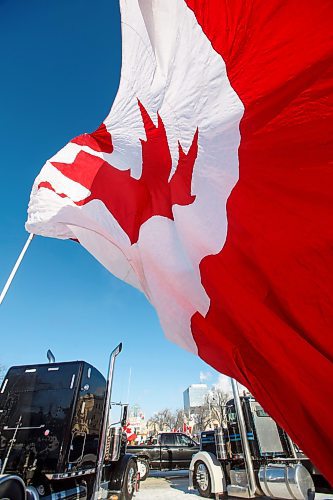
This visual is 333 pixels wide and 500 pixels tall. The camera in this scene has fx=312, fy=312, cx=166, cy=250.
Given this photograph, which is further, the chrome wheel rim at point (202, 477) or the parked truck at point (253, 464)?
the chrome wheel rim at point (202, 477)

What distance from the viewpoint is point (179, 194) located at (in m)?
1.67

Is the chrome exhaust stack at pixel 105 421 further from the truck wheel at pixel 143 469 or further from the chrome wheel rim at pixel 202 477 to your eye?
the truck wheel at pixel 143 469

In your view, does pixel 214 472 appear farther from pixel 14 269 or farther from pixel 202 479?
pixel 14 269

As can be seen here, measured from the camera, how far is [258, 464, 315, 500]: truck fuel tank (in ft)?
18.0

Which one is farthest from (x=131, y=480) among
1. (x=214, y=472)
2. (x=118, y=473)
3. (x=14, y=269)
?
(x=14, y=269)

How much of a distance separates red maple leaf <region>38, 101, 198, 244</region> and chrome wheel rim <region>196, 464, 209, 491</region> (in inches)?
300

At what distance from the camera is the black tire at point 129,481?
6.56 metres

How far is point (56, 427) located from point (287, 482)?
13.7 ft

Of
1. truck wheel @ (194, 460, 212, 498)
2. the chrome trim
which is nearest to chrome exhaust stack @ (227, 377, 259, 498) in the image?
truck wheel @ (194, 460, 212, 498)

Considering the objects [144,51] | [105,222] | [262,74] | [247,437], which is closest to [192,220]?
[262,74]

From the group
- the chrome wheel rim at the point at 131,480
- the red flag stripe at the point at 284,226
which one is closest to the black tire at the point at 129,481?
the chrome wheel rim at the point at 131,480

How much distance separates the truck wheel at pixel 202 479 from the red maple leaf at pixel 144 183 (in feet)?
24.9

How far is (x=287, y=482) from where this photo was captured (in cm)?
557

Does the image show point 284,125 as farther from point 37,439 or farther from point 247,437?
point 247,437
